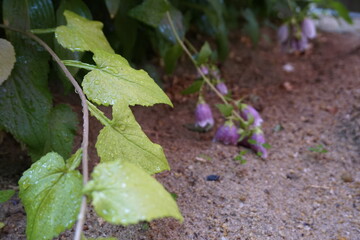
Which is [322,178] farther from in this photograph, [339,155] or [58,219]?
[58,219]

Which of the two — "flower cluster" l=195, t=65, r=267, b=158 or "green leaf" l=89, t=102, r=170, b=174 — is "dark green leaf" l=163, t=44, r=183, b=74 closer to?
"flower cluster" l=195, t=65, r=267, b=158

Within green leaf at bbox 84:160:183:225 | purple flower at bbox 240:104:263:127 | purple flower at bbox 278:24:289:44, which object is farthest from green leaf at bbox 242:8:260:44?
green leaf at bbox 84:160:183:225

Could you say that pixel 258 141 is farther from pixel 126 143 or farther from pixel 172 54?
pixel 126 143

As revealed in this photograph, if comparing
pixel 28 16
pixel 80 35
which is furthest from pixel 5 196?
pixel 28 16

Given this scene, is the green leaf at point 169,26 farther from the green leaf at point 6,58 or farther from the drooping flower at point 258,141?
the green leaf at point 6,58

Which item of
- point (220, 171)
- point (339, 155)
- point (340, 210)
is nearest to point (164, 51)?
point (220, 171)

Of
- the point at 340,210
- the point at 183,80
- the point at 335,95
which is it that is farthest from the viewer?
the point at 183,80

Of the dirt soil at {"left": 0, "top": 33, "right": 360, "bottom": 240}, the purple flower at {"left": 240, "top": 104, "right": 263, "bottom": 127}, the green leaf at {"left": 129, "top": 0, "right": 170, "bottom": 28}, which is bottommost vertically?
the dirt soil at {"left": 0, "top": 33, "right": 360, "bottom": 240}

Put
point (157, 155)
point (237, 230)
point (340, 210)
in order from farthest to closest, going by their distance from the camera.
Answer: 1. point (340, 210)
2. point (237, 230)
3. point (157, 155)
